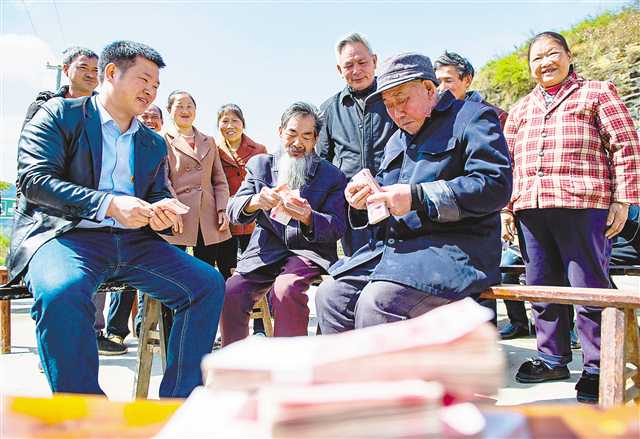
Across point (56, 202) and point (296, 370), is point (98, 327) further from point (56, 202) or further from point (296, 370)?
point (296, 370)

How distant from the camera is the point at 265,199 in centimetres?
288

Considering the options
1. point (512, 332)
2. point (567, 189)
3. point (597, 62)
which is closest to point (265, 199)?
point (567, 189)

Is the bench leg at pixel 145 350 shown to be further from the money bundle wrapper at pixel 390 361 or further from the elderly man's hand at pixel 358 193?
the money bundle wrapper at pixel 390 361

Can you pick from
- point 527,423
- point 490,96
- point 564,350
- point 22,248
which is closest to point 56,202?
point 22,248

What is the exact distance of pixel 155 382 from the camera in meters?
3.22

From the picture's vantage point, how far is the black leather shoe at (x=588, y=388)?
2.58m

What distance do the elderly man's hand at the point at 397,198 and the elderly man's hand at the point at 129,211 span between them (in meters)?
0.93

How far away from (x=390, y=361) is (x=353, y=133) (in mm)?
2691

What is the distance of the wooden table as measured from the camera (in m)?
0.74

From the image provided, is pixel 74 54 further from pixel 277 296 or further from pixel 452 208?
pixel 452 208

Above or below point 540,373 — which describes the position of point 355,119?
above

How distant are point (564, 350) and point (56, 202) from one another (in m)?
2.70

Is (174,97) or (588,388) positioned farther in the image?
(174,97)

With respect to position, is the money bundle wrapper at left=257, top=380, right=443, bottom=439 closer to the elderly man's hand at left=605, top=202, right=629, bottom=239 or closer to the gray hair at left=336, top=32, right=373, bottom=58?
the elderly man's hand at left=605, top=202, right=629, bottom=239
